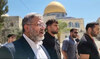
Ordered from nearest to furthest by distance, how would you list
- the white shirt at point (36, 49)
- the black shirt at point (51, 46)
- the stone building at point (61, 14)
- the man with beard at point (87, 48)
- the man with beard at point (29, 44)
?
the man with beard at point (29, 44), the white shirt at point (36, 49), the man with beard at point (87, 48), the black shirt at point (51, 46), the stone building at point (61, 14)

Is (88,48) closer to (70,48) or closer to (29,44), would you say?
(70,48)

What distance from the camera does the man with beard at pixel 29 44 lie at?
2596 millimetres

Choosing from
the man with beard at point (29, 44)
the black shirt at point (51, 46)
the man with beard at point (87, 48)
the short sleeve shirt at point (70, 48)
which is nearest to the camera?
the man with beard at point (29, 44)

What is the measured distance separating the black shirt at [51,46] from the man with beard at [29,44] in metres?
1.47

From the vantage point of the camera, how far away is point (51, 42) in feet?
15.5

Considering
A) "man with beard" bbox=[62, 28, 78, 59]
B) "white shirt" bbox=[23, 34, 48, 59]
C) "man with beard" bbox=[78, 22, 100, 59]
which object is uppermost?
"white shirt" bbox=[23, 34, 48, 59]

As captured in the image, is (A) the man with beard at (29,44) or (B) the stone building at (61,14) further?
(B) the stone building at (61,14)

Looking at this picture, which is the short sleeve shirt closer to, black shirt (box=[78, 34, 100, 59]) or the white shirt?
black shirt (box=[78, 34, 100, 59])

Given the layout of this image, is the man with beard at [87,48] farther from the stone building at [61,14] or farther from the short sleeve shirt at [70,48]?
the stone building at [61,14]

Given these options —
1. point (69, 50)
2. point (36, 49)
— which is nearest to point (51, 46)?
point (69, 50)

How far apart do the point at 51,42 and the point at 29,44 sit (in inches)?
73.2

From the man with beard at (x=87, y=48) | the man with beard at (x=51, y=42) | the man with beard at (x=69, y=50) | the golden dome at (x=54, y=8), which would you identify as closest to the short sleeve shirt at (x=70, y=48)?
the man with beard at (x=69, y=50)

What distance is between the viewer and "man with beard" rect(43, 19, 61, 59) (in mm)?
4562

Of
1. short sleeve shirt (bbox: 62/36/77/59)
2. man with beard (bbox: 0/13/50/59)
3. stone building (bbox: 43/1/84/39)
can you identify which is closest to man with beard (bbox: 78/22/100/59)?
short sleeve shirt (bbox: 62/36/77/59)
